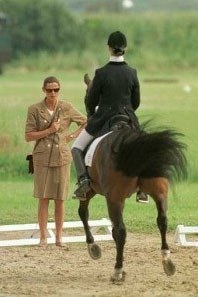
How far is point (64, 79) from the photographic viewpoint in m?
57.3

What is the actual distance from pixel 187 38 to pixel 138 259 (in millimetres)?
65052

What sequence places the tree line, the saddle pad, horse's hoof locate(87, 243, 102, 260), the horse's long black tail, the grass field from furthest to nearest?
the tree line → the grass field → horse's hoof locate(87, 243, 102, 260) → the saddle pad → the horse's long black tail

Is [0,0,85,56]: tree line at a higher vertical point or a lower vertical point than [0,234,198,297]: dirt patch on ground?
lower

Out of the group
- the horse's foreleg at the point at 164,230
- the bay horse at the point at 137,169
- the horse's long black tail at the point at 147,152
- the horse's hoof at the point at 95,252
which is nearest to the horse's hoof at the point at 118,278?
the bay horse at the point at 137,169

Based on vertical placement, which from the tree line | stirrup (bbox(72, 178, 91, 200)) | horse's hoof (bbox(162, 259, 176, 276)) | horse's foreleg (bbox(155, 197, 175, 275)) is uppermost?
stirrup (bbox(72, 178, 91, 200))

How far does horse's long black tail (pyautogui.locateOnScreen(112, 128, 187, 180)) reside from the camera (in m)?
10.9

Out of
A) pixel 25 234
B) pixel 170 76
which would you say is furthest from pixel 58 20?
pixel 25 234

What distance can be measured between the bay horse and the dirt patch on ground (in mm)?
229

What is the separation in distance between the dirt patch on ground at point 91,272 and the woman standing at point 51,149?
0.44m

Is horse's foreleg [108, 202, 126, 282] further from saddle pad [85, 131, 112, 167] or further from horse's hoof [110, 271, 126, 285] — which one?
saddle pad [85, 131, 112, 167]

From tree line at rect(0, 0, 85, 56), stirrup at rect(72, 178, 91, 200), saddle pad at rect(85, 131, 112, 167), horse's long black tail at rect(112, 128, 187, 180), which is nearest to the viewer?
horse's long black tail at rect(112, 128, 187, 180)

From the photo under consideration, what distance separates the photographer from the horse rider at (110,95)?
444 inches

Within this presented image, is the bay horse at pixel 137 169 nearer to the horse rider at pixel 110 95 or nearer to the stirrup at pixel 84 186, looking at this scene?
the horse rider at pixel 110 95

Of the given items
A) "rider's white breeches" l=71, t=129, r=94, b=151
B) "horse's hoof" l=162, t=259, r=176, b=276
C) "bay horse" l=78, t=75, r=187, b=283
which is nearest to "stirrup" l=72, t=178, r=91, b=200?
"rider's white breeches" l=71, t=129, r=94, b=151
